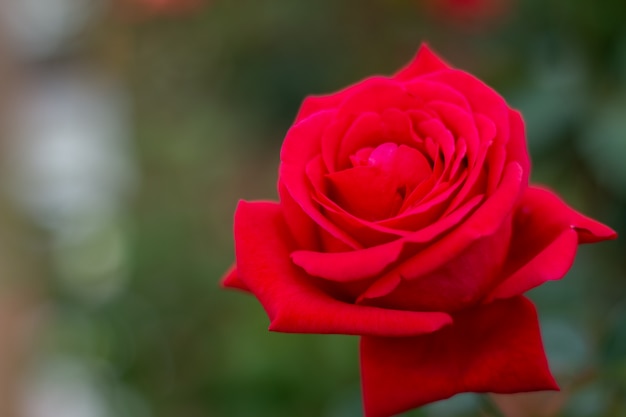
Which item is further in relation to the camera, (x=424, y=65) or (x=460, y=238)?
(x=424, y=65)

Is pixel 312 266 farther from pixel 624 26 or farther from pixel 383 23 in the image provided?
pixel 383 23

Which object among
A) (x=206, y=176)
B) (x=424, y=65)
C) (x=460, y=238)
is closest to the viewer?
(x=460, y=238)

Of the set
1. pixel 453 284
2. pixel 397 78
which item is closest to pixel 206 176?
pixel 397 78

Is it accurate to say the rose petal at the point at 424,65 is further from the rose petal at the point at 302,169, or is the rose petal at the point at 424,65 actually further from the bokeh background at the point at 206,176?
the bokeh background at the point at 206,176

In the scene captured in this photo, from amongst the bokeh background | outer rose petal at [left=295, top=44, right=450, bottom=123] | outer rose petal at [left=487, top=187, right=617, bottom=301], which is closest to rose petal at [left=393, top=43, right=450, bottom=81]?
outer rose petal at [left=295, top=44, right=450, bottom=123]

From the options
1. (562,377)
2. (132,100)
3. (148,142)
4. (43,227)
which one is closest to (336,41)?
(132,100)

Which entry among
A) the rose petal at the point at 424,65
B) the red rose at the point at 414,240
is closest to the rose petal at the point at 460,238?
the red rose at the point at 414,240


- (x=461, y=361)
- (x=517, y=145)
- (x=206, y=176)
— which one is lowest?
(x=206, y=176)

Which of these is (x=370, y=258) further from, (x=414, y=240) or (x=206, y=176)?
(x=206, y=176)
